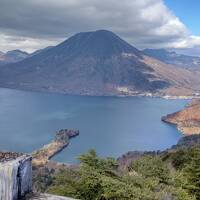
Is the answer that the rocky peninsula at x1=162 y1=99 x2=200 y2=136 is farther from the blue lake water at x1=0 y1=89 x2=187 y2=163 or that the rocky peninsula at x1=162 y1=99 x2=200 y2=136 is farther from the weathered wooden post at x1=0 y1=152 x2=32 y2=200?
the weathered wooden post at x1=0 y1=152 x2=32 y2=200

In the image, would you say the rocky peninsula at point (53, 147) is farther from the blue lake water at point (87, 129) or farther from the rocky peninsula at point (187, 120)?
the rocky peninsula at point (187, 120)

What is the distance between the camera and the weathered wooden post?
6203 mm

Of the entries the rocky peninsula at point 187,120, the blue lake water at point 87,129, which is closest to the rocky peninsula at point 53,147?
the blue lake water at point 87,129

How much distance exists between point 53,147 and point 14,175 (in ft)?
270

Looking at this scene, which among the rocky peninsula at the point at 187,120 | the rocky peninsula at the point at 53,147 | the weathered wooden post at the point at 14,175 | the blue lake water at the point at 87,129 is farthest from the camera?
the rocky peninsula at the point at 187,120

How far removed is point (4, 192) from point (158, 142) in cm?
9369

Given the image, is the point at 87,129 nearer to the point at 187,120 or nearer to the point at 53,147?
the point at 53,147

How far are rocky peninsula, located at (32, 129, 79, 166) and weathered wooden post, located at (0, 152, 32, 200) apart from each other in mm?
68444

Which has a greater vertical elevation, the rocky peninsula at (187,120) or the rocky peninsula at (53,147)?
the rocky peninsula at (187,120)

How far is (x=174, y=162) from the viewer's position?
1260 inches

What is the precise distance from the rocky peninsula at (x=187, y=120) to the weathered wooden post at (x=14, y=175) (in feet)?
374

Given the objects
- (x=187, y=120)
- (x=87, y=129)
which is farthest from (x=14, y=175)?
(x=187, y=120)

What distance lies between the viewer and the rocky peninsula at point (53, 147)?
7931cm

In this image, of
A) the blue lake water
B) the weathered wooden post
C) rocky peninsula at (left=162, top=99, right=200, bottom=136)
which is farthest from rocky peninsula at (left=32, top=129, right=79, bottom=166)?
the weathered wooden post
